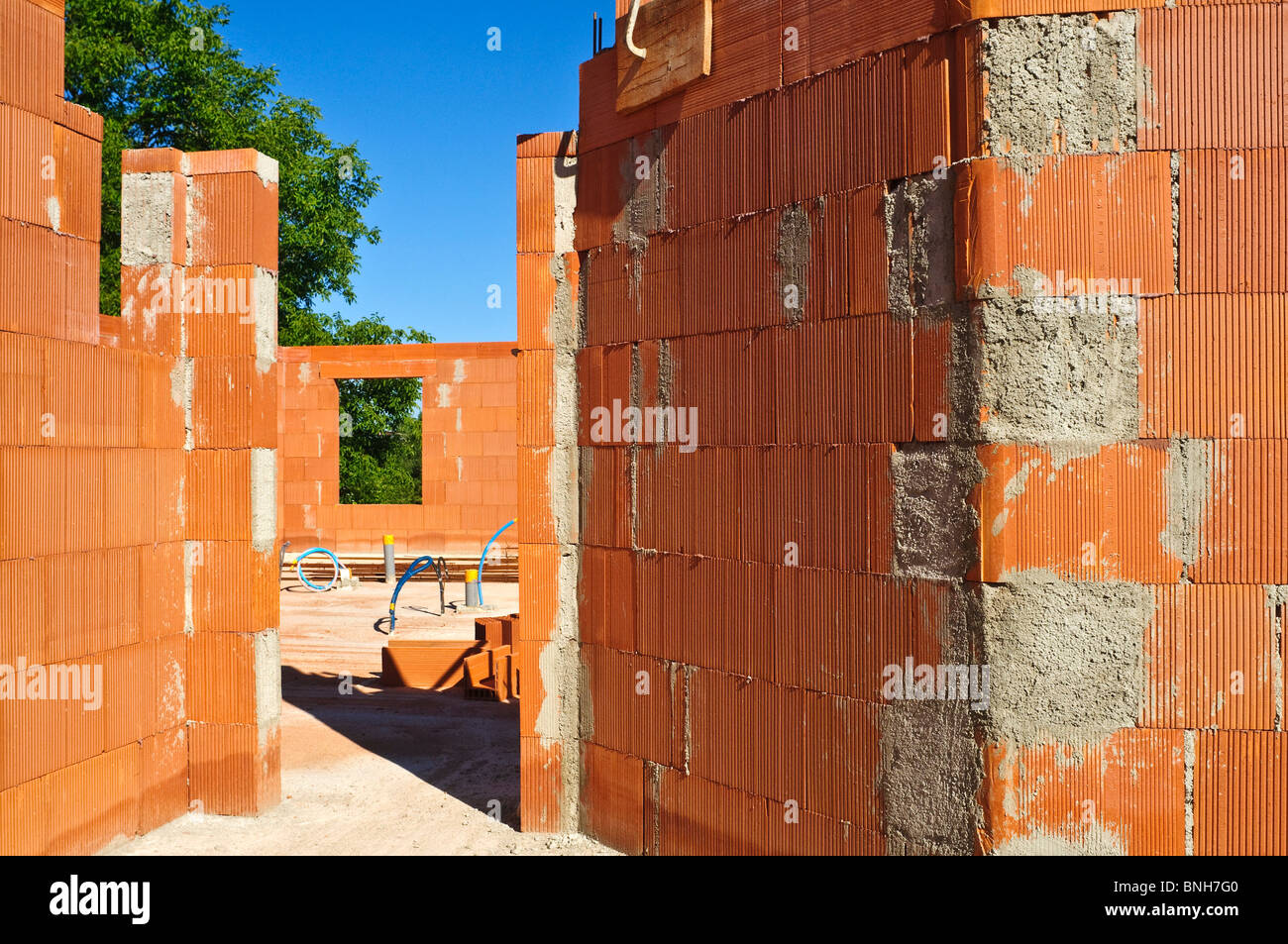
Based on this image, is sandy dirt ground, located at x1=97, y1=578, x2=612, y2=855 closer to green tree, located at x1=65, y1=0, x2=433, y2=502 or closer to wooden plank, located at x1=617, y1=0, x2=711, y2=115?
wooden plank, located at x1=617, y1=0, x2=711, y2=115

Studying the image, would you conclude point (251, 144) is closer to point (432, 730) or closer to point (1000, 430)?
point (432, 730)

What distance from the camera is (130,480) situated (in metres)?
6.75

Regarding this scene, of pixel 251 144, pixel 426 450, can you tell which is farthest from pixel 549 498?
pixel 251 144

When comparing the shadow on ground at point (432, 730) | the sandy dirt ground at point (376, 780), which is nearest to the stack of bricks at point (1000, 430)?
the sandy dirt ground at point (376, 780)

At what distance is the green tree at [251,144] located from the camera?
25.7 meters

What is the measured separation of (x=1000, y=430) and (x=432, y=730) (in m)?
7.40

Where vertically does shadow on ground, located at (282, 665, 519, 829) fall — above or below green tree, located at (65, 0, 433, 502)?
below

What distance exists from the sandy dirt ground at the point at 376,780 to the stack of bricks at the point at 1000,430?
2.46 metres

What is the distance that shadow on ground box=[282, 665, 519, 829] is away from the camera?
26.4 ft

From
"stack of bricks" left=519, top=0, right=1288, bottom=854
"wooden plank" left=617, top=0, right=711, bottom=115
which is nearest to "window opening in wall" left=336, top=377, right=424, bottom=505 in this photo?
"wooden plank" left=617, top=0, right=711, bottom=115

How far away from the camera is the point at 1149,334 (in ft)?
13.3

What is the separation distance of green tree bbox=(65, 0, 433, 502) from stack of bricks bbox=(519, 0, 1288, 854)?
2309cm

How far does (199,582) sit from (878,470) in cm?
535
